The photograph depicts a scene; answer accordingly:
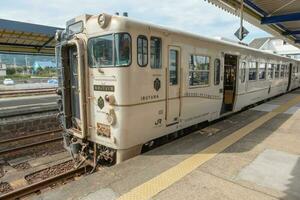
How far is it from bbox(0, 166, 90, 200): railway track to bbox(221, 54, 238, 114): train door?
5.51m

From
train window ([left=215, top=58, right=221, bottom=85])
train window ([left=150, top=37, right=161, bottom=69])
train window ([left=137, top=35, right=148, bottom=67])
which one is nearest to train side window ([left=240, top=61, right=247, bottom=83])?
train window ([left=215, top=58, right=221, bottom=85])

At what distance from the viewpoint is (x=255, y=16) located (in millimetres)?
13312

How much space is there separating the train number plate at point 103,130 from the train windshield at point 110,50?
120 cm

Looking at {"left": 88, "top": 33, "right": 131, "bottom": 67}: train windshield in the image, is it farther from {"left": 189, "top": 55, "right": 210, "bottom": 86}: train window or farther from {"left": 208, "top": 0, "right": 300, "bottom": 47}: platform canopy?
{"left": 208, "top": 0, "right": 300, "bottom": 47}: platform canopy

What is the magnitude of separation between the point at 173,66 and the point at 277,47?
142ft

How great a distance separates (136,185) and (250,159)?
234 centimetres

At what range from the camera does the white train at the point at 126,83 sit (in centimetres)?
452

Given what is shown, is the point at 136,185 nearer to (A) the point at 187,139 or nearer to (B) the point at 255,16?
(A) the point at 187,139

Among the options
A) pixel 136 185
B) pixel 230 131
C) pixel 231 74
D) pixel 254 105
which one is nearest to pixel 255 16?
pixel 254 105

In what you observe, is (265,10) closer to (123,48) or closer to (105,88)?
(123,48)

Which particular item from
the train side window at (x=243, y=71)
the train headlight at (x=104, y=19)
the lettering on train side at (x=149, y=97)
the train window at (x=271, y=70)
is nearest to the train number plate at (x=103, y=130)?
the lettering on train side at (x=149, y=97)

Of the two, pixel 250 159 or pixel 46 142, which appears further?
pixel 46 142

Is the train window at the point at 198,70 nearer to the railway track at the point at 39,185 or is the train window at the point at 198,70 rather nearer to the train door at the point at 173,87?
the train door at the point at 173,87

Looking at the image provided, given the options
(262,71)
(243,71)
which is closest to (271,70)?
(262,71)
